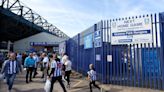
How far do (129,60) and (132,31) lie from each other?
1.34 meters

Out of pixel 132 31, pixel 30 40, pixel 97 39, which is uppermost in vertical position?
pixel 30 40

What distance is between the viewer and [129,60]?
37.0 feet

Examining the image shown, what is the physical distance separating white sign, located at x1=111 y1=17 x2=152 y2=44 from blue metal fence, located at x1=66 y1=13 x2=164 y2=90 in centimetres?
19

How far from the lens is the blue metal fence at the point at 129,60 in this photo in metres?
10.5

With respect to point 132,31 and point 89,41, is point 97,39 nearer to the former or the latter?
point 89,41

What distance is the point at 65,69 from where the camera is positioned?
1212 centimetres

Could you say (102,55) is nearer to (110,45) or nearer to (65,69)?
(110,45)

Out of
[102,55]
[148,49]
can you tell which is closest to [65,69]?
[102,55]

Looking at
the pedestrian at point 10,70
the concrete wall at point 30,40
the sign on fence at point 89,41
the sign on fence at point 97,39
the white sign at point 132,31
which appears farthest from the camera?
the concrete wall at point 30,40

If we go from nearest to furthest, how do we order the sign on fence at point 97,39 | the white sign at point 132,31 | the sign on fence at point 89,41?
the white sign at point 132,31, the sign on fence at point 97,39, the sign on fence at point 89,41

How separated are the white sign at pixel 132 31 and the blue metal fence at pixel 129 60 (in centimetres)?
19

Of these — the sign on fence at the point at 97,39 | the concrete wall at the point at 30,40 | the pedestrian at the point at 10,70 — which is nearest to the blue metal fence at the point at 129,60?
the sign on fence at the point at 97,39

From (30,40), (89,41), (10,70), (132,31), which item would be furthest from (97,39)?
(30,40)

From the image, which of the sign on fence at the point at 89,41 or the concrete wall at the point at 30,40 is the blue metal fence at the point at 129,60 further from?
the concrete wall at the point at 30,40
